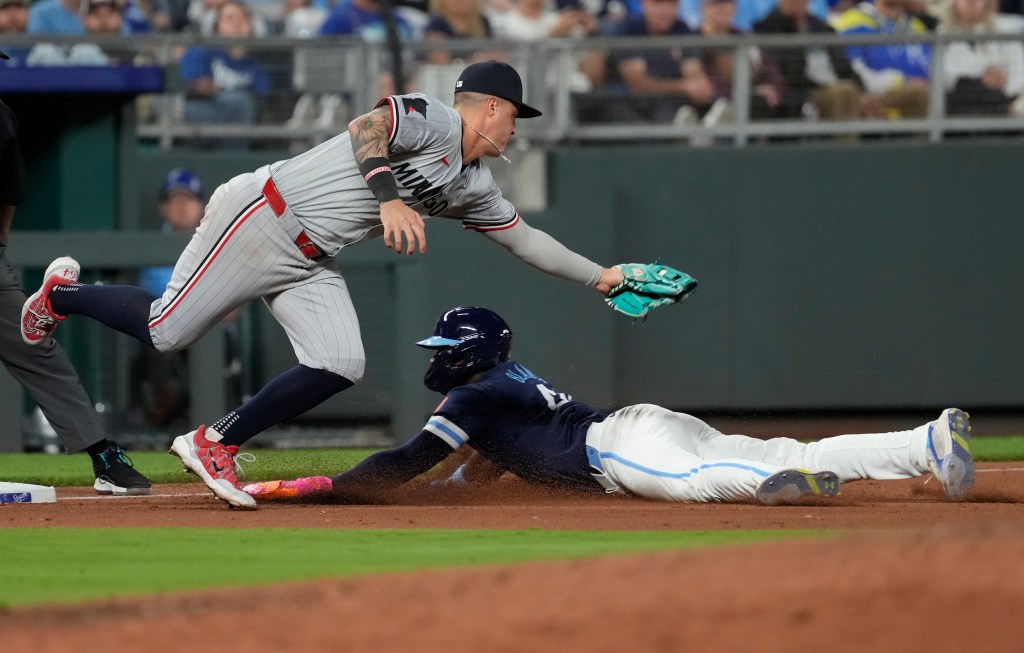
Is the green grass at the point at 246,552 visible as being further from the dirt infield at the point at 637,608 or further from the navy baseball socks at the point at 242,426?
the navy baseball socks at the point at 242,426

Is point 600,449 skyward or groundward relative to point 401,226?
groundward

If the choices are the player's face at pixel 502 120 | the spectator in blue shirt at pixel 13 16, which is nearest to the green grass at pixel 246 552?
the player's face at pixel 502 120

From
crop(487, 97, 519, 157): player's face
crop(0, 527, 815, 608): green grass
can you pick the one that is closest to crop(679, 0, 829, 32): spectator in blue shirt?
crop(487, 97, 519, 157): player's face

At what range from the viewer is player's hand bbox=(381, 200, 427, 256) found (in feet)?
17.1

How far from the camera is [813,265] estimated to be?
10.9m

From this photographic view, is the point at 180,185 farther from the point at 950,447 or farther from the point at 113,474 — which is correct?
the point at 950,447

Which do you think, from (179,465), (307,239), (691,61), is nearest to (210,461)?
(307,239)

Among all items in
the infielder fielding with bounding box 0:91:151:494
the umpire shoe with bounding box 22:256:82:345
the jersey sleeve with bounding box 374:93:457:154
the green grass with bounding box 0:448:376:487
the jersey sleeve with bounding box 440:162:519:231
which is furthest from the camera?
the green grass with bounding box 0:448:376:487

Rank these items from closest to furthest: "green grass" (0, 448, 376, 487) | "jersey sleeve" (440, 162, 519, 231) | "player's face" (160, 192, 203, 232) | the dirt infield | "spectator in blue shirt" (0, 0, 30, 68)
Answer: the dirt infield, "jersey sleeve" (440, 162, 519, 231), "green grass" (0, 448, 376, 487), "player's face" (160, 192, 203, 232), "spectator in blue shirt" (0, 0, 30, 68)

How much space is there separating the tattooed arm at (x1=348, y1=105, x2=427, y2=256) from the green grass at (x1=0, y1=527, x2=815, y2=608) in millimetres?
1043

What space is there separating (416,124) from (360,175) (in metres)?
0.32

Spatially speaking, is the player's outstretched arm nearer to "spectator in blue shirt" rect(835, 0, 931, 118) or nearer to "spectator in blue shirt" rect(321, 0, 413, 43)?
"spectator in blue shirt" rect(835, 0, 931, 118)

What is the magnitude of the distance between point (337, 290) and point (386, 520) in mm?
941

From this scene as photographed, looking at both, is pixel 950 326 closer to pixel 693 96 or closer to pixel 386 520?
pixel 693 96
